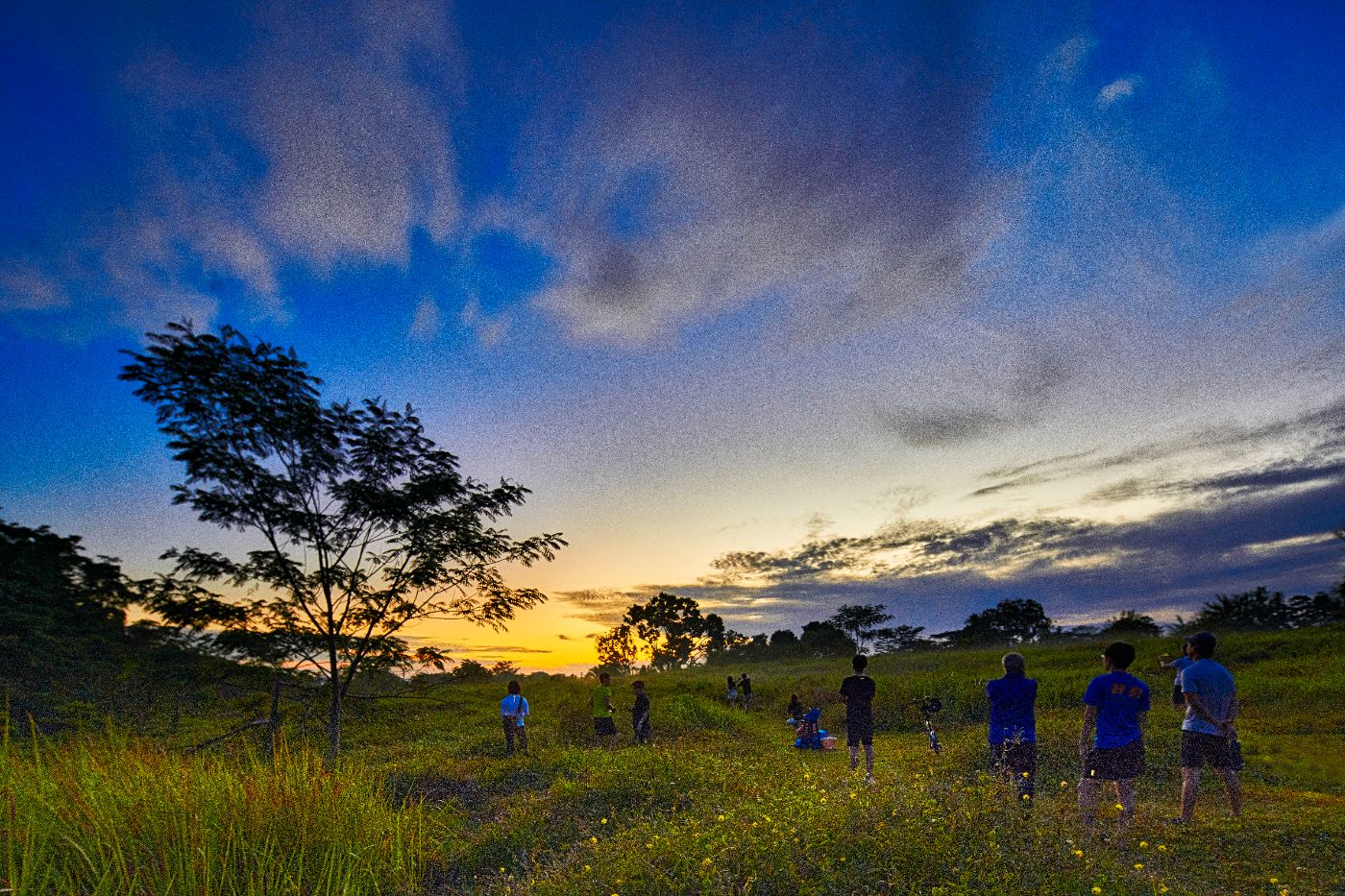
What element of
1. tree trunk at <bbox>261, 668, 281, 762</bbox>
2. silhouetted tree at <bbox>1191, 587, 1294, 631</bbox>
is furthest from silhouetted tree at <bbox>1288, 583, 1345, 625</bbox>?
tree trunk at <bbox>261, 668, 281, 762</bbox>

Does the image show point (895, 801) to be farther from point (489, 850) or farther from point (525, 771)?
point (525, 771)

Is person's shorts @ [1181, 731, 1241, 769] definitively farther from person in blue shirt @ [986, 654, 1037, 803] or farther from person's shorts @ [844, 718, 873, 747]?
person's shorts @ [844, 718, 873, 747]

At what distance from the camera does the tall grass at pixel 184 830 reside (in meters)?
5.19

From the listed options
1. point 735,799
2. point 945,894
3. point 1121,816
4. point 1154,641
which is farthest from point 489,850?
point 1154,641

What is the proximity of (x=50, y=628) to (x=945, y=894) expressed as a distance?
53.8 ft

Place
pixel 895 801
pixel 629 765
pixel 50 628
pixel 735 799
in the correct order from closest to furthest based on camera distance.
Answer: pixel 895 801 → pixel 735 799 → pixel 629 765 → pixel 50 628

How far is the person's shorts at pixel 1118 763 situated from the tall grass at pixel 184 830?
7334 millimetres

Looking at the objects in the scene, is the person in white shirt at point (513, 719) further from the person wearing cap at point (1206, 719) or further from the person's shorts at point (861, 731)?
the person wearing cap at point (1206, 719)

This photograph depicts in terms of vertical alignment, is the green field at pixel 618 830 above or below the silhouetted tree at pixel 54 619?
below

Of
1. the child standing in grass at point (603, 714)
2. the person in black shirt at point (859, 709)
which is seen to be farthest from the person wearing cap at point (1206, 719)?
the child standing in grass at point (603, 714)

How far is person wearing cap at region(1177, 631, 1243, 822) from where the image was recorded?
801 centimetres

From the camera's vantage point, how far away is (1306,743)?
15.2 m

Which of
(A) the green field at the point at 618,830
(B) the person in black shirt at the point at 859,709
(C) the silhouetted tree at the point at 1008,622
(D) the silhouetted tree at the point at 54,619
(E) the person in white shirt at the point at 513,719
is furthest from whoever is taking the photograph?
(C) the silhouetted tree at the point at 1008,622

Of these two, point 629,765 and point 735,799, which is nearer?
point 735,799
